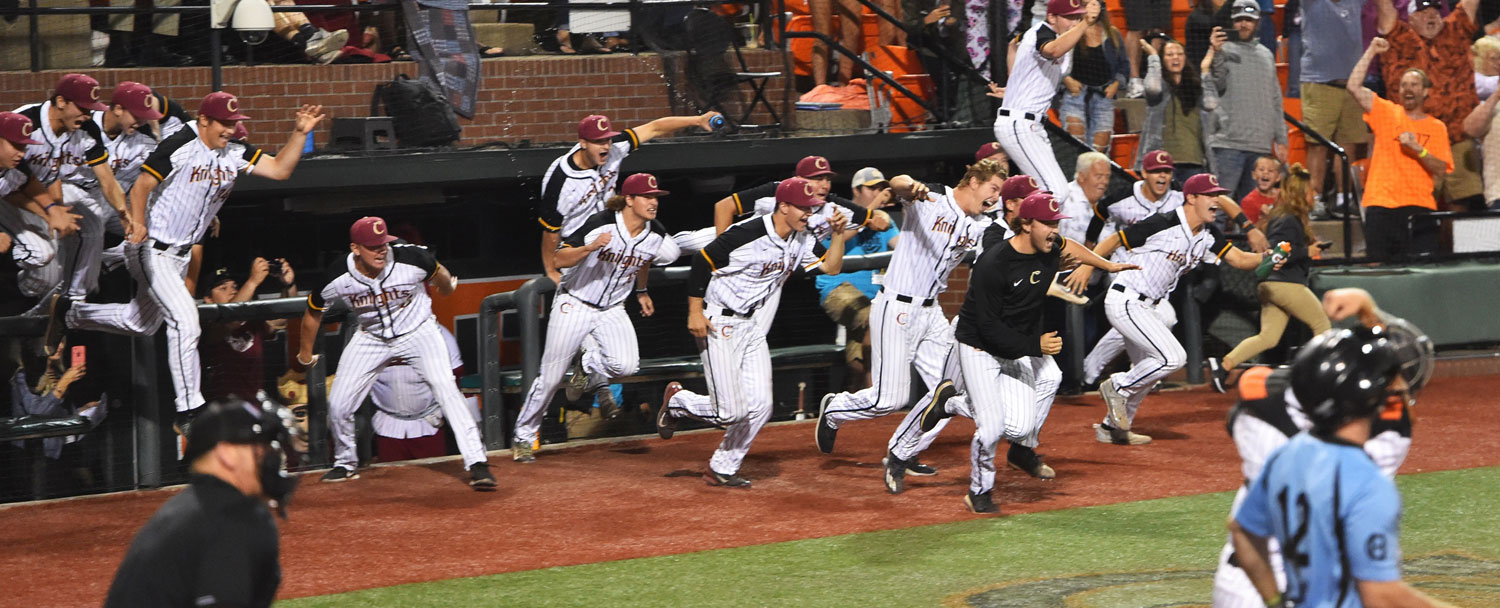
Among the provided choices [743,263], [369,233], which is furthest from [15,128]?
[743,263]

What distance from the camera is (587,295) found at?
9.39 m

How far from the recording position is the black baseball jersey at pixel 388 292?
8656mm

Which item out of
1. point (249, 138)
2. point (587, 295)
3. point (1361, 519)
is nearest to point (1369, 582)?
point (1361, 519)

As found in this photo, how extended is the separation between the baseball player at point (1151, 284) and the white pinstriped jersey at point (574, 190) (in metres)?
3.04

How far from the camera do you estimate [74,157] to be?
29.0 feet

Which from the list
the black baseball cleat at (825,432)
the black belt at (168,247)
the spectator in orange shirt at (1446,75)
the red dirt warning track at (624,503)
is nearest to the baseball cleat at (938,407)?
the red dirt warning track at (624,503)

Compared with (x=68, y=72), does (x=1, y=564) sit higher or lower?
lower

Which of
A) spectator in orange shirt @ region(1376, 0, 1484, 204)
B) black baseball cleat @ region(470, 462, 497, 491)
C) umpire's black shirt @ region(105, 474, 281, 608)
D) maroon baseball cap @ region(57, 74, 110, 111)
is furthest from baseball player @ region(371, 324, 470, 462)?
spectator in orange shirt @ region(1376, 0, 1484, 204)

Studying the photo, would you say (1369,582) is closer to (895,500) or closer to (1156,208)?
(895,500)

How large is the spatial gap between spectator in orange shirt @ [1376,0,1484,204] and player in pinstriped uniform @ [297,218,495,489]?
25.6ft

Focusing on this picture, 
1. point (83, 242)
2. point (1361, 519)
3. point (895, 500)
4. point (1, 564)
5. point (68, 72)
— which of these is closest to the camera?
point (1361, 519)

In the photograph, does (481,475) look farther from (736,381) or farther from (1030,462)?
(1030,462)

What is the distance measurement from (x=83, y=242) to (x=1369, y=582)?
24.9 ft

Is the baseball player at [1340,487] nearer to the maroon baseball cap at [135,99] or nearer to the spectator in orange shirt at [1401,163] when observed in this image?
the maroon baseball cap at [135,99]
